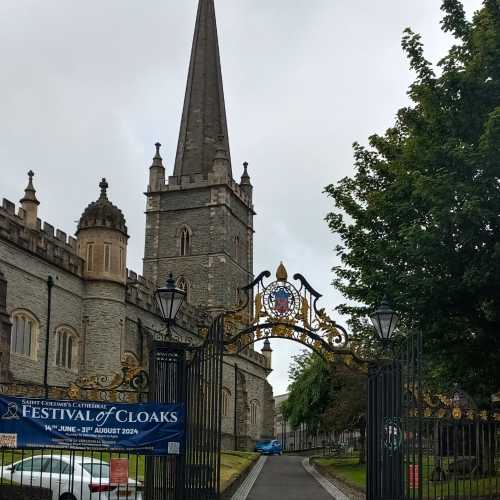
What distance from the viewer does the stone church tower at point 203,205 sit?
209 feet

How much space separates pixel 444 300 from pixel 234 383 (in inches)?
1696

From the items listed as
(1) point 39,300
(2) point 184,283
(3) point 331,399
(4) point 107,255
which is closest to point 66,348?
(1) point 39,300

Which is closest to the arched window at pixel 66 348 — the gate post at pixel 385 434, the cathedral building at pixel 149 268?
the cathedral building at pixel 149 268

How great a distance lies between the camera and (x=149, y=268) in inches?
2586

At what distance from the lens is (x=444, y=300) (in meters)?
17.3

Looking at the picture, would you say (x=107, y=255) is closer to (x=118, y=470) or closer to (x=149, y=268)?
(x=118, y=470)

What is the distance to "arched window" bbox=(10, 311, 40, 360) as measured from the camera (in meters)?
31.4

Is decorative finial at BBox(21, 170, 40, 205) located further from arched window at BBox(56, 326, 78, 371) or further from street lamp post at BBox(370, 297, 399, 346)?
street lamp post at BBox(370, 297, 399, 346)

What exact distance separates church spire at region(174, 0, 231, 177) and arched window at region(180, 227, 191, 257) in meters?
5.10

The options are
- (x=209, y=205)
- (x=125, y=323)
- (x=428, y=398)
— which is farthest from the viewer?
(x=209, y=205)

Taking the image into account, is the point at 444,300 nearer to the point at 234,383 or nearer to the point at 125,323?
the point at 125,323

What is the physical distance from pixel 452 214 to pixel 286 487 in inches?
490

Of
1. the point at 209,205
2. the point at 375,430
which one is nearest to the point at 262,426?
the point at 209,205

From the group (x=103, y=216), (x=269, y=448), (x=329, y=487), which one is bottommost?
(x=269, y=448)
